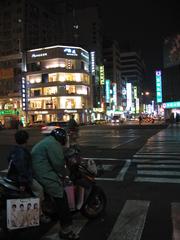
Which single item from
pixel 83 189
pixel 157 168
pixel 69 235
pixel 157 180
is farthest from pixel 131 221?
pixel 157 168

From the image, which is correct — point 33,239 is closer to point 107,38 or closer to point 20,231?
point 20,231

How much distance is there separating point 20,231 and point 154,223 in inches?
86.8

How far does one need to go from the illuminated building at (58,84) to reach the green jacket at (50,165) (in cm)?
8071

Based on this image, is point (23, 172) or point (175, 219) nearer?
point (23, 172)

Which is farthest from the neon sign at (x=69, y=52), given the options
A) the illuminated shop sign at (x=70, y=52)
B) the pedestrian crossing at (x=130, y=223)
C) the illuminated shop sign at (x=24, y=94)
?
the pedestrian crossing at (x=130, y=223)

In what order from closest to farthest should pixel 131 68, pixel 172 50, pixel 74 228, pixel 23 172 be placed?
1. pixel 23 172
2. pixel 74 228
3. pixel 172 50
4. pixel 131 68

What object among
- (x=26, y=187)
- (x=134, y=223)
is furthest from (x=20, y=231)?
(x=134, y=223)

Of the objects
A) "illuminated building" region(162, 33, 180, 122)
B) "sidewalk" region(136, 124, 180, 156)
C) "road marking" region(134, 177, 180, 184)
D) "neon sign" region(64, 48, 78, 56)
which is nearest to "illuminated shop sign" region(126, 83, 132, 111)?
"illuminated building" region(162, 33, 180, 122)

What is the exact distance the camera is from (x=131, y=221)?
6305 millimetres

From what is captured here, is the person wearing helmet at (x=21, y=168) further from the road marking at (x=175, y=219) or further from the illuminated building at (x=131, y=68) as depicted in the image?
the illuminated building at (x=131, y=68)

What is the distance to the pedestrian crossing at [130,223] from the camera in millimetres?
5594

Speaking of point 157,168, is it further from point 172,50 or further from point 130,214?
point 172,50

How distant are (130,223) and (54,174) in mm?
1689

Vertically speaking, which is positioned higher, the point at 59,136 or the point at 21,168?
the point at 59,136
